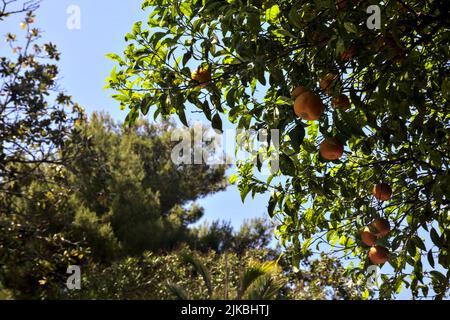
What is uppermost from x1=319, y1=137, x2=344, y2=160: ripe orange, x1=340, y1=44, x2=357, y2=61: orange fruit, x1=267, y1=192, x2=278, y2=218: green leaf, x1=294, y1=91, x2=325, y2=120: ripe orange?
x1=340, y1=44, x2=357, y2=61: orange fruit

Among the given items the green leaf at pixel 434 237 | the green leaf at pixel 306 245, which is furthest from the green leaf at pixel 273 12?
the green leaf at pixel 306 245

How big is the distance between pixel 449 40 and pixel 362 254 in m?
1.66

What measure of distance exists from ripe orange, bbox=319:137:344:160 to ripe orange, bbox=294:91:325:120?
0.16 m

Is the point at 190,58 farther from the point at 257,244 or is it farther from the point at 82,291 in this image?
the point at 257,244

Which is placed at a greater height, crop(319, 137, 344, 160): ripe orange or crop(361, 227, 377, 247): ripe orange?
crop(319, 137, 344, 160): ripe orange

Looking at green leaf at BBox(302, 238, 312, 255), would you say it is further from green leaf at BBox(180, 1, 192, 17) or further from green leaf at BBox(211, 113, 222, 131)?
green leaf at BBox(180, 1, 192, 17)

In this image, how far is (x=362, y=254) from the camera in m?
3.94

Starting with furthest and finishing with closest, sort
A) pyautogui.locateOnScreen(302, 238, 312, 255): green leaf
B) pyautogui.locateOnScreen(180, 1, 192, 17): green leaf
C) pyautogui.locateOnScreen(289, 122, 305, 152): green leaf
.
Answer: pyautogui.locateOnScreen(302, 238, 312, 255): green leaf, pyautogui.locateOnScreen(180, 1, 192, 17): green leaf, pyautogui.locateOnScreen(289, 122, 305, 152): green leaf

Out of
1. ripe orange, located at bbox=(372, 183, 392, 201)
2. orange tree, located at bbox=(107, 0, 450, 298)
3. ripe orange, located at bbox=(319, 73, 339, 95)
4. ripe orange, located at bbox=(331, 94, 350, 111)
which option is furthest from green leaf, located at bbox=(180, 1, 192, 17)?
ripe orange, located at bbox=(372, 183, 392, 201)

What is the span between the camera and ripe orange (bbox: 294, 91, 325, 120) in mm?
2311

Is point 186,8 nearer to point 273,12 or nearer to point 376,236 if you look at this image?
point 273,12

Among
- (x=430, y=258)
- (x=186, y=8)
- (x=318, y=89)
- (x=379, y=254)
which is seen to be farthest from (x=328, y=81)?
(x=430, y=258)

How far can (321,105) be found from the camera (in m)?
2.36

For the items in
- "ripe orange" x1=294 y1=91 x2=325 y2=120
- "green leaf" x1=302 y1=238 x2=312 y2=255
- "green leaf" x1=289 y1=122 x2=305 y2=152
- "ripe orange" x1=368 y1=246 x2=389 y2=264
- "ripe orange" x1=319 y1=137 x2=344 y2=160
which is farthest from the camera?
"green leaf" x1=302 y1=238 x2=312 y2=255
